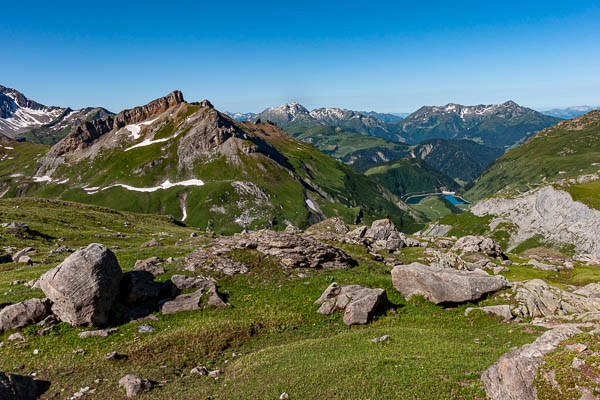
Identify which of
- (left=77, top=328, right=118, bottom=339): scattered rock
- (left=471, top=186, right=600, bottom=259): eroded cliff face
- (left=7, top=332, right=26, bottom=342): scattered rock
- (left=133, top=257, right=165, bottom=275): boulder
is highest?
(left=133, top=257, right=165, bottom=275): boulder

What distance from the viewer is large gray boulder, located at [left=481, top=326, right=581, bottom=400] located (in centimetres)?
1474

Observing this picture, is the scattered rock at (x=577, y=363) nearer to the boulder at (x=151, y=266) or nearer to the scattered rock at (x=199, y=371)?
the scattered rock at (x=199, y=371)

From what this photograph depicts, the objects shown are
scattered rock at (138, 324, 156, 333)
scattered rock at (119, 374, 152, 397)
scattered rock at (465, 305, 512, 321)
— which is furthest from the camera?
scattered rock at (465, 305, 512, 321)

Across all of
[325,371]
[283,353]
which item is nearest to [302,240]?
[283,353]

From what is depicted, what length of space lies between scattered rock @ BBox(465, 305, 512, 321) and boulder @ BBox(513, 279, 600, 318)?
99 cm

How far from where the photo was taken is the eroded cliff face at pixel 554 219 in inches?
5704

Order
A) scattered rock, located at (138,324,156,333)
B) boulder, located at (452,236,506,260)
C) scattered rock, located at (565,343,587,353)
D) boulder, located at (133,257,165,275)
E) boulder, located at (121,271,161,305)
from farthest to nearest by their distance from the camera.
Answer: boulder, located at (452,236,506,260)
boulder, located at (133,257,165,275)
boulder, located at (121,271,161,305)
scattered rock, located at (138,324,156,333)
scattered rock, located at (565,343,587,353)

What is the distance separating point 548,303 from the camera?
1248 inches

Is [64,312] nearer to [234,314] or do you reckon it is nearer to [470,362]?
[234,314]

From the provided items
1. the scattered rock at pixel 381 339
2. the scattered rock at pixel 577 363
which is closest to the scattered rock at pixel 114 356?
the scattered rock at pixel 381 339

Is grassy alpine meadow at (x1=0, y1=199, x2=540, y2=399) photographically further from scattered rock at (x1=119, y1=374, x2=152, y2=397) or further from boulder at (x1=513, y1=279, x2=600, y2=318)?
boulder at (x1=513, y1=279, x2=600, y2=318)

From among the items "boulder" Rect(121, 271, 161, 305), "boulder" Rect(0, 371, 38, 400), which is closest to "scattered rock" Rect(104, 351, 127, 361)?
"boulder" Rect(0, 371, 38, 400)

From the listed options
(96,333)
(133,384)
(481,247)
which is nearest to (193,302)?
→ (96,333)

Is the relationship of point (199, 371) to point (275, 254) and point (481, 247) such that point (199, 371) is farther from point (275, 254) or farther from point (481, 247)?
point (481, 247)
